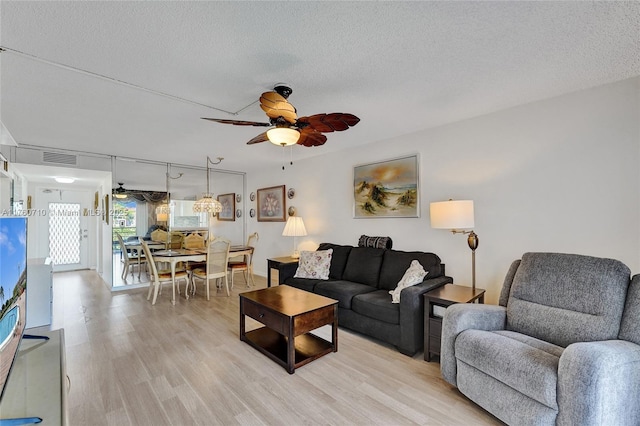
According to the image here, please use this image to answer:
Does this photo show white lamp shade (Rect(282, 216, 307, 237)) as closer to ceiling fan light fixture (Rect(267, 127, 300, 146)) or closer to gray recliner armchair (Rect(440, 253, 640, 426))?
ceiling fan light fixture (Rect(267, 127, 300, 146))

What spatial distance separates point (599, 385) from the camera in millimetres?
1395

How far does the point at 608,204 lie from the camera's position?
2402mm

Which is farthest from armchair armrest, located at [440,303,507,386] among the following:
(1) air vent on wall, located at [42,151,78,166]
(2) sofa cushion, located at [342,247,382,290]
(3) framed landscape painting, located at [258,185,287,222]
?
(1) air vent on wall, located at [42,151,78,166]

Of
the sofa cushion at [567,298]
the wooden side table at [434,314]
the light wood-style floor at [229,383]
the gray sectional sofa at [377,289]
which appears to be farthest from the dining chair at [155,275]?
the sofa cushion at [567,298]

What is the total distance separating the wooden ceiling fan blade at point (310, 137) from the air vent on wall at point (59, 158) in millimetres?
4345

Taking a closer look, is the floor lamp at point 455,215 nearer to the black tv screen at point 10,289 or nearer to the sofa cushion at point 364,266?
the sofa cushion at point 364,266

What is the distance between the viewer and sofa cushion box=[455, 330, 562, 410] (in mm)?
1550

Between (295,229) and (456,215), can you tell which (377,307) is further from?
(295,229)

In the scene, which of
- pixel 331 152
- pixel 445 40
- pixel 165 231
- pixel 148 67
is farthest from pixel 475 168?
pixel 165 231

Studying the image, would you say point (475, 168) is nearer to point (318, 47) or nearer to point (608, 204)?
point (608, 204)

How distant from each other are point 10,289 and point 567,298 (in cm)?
332

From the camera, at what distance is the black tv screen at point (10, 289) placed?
4.06ft

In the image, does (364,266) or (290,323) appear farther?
(364,266)

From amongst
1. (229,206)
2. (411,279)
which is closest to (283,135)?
(411,279)
